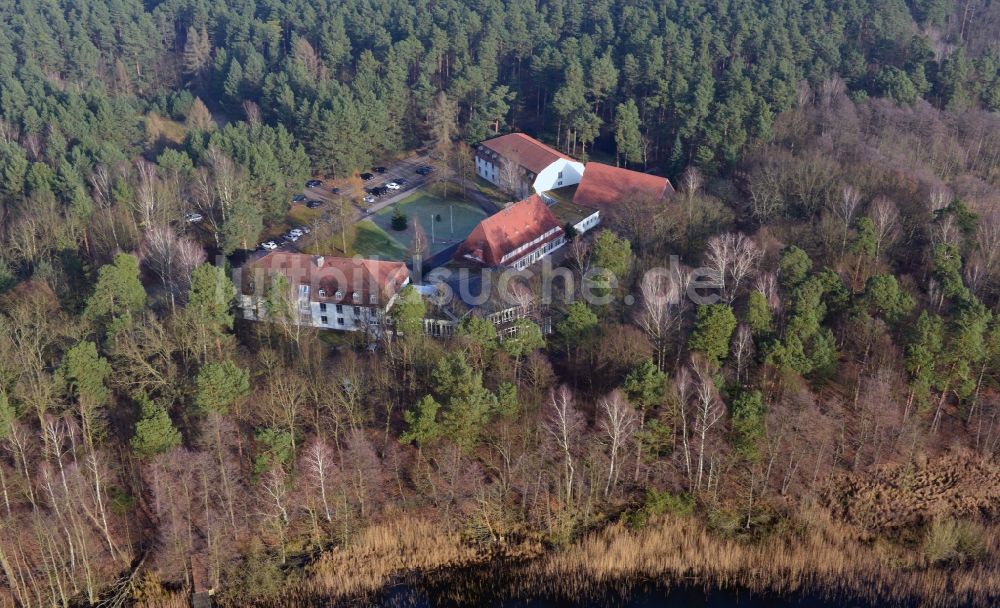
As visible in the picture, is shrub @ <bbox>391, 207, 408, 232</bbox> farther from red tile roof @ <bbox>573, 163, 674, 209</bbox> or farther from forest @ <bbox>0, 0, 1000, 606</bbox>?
red tile roof @ <bbox>573, 163, 674, 209</bbox>

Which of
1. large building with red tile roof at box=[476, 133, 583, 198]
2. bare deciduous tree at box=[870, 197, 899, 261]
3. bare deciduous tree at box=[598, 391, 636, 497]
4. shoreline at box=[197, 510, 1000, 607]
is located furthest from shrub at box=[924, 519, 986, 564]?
large building with red tile roof at box=[476, 133, 583, 198]

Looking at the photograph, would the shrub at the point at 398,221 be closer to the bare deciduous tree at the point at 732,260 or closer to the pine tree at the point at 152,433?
the bare deciduous tree at the point at 732,260

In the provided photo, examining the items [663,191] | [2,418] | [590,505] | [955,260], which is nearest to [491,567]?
[590,505]

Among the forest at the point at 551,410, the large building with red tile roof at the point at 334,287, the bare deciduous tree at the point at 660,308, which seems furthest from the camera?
the large building with red tile roof at the point at 334,287

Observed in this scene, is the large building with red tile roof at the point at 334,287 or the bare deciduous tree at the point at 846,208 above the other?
the bare deciduous tree at the point at 846,208

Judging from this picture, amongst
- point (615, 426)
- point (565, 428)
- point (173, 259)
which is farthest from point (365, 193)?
point (615, 426)

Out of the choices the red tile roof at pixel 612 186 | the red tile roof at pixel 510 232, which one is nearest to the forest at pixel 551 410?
the red tile roof at pixel 612 186
